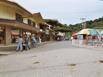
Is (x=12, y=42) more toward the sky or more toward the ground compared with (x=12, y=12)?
more toward the ground

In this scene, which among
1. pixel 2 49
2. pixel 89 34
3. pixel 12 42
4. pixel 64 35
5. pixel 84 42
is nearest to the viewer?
pixel 2 49

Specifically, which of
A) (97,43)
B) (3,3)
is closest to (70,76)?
(3,3)

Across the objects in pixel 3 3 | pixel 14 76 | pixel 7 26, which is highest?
pixel 3 3

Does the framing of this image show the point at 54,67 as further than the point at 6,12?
No

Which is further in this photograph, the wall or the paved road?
the wall

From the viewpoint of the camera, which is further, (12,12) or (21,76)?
(12,12)

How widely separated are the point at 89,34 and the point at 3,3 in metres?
22.1

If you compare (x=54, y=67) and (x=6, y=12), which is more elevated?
(x=6, y=12)

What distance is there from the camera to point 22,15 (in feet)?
155

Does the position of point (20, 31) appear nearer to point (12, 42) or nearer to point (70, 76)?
point (12, 42)

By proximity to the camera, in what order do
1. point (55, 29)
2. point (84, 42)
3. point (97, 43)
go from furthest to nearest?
point (55, 29)
point (84, 42)
point (97, 43)

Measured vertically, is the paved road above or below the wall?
below

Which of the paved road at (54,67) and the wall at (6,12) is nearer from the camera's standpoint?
the paved road at (54,67)

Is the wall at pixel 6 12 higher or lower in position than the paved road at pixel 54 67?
higher
